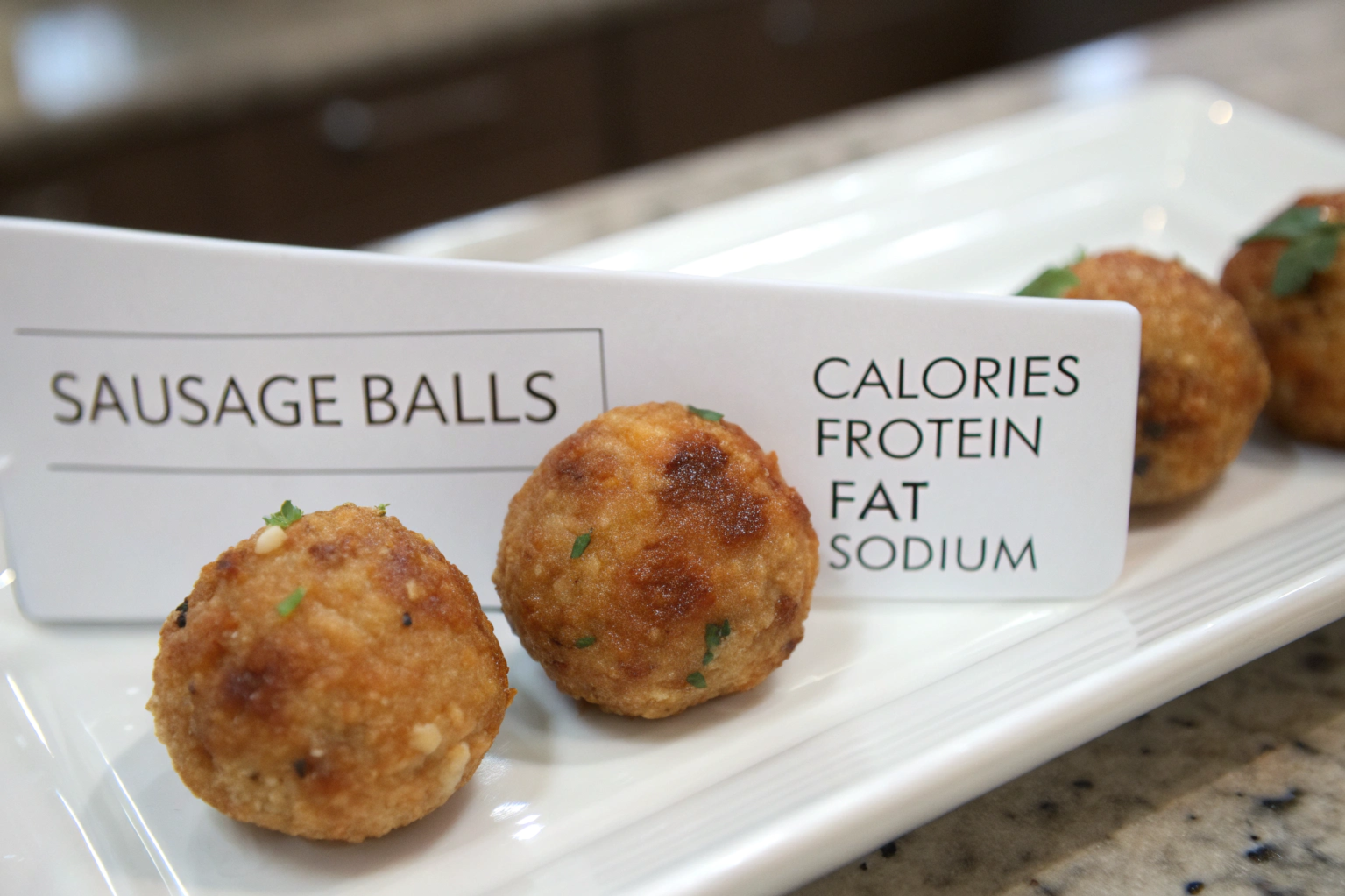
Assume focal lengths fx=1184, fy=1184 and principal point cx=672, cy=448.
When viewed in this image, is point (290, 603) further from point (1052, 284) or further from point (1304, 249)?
point (1304, 249)

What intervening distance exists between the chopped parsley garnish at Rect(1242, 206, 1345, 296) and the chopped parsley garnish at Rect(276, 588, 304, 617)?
125 centimetres

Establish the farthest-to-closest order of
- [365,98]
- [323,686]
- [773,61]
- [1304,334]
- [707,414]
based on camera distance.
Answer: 1. [773,61]
2. [365,98]
3. [1304,334]
4. [707,414]
5. [323,686]

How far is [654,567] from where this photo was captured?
111 cm

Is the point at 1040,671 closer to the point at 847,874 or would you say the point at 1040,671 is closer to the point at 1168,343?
the point at 847,874

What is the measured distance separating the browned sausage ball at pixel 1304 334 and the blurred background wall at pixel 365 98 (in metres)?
2.47

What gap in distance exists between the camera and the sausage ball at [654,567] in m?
1.11

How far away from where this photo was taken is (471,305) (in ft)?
4.11

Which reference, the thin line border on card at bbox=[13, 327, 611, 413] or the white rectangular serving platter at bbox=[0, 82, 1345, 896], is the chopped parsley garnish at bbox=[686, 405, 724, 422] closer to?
the thin line border on card at bbox=[13, 327, 611, 413]

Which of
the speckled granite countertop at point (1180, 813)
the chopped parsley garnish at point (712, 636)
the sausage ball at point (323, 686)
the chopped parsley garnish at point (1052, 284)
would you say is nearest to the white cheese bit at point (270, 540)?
the sausage ball at point (323, 686)

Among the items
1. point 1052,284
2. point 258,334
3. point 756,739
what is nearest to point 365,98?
point 258,334

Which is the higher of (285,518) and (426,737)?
(285,518)

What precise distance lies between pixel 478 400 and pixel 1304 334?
104 cm

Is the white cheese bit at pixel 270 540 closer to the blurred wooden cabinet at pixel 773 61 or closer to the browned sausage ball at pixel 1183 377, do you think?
the browned sausage ball at pixel 1183 377

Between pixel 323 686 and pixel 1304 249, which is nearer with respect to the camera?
pixel 323 686
